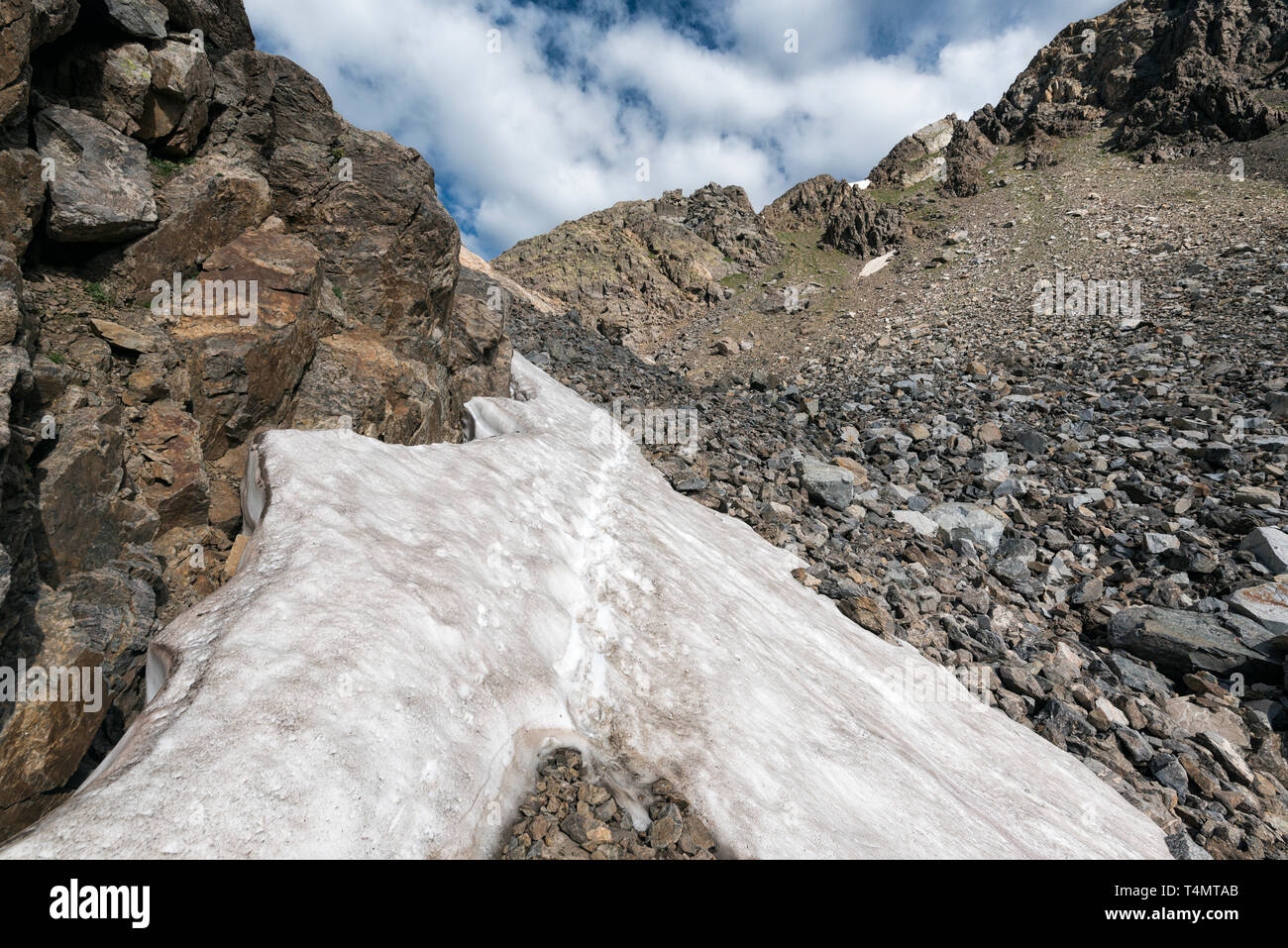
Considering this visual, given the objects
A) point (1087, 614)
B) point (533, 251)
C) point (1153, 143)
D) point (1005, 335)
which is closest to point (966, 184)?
point (1153, 143)

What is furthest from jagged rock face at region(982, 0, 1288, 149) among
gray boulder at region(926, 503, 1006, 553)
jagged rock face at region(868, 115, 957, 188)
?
gray boulder at region(926, 503, 1006, 553)

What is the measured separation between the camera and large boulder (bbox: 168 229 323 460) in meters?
7.09

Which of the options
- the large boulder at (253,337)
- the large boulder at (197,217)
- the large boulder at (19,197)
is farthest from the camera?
the large boulder at (253,337)

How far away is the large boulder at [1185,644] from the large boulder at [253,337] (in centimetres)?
1464

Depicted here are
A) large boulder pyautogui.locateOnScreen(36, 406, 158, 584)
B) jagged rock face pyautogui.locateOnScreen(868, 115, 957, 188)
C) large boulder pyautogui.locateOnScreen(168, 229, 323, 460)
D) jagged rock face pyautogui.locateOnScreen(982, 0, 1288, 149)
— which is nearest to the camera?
large boulder pyautogui.locateOnScreen(36, 406, 158, 584)

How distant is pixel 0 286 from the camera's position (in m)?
4.81

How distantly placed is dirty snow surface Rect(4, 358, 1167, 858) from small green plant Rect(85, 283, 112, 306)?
2.83 meters

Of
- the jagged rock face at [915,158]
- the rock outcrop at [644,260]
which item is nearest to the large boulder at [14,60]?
the rock outcrop at [644,260]

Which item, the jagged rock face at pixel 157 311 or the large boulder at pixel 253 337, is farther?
the large boulder at pixel 253 337

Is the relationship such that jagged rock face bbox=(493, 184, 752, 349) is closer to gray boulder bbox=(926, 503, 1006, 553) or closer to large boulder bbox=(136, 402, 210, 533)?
gray boulder bbox=(926, 503, 1006, 553)

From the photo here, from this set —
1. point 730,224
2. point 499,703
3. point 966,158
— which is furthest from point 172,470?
point 966,158

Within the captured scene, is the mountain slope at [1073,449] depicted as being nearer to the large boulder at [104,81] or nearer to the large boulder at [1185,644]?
the large boulder at [1185,644]

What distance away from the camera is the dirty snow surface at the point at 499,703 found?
3.03 m
